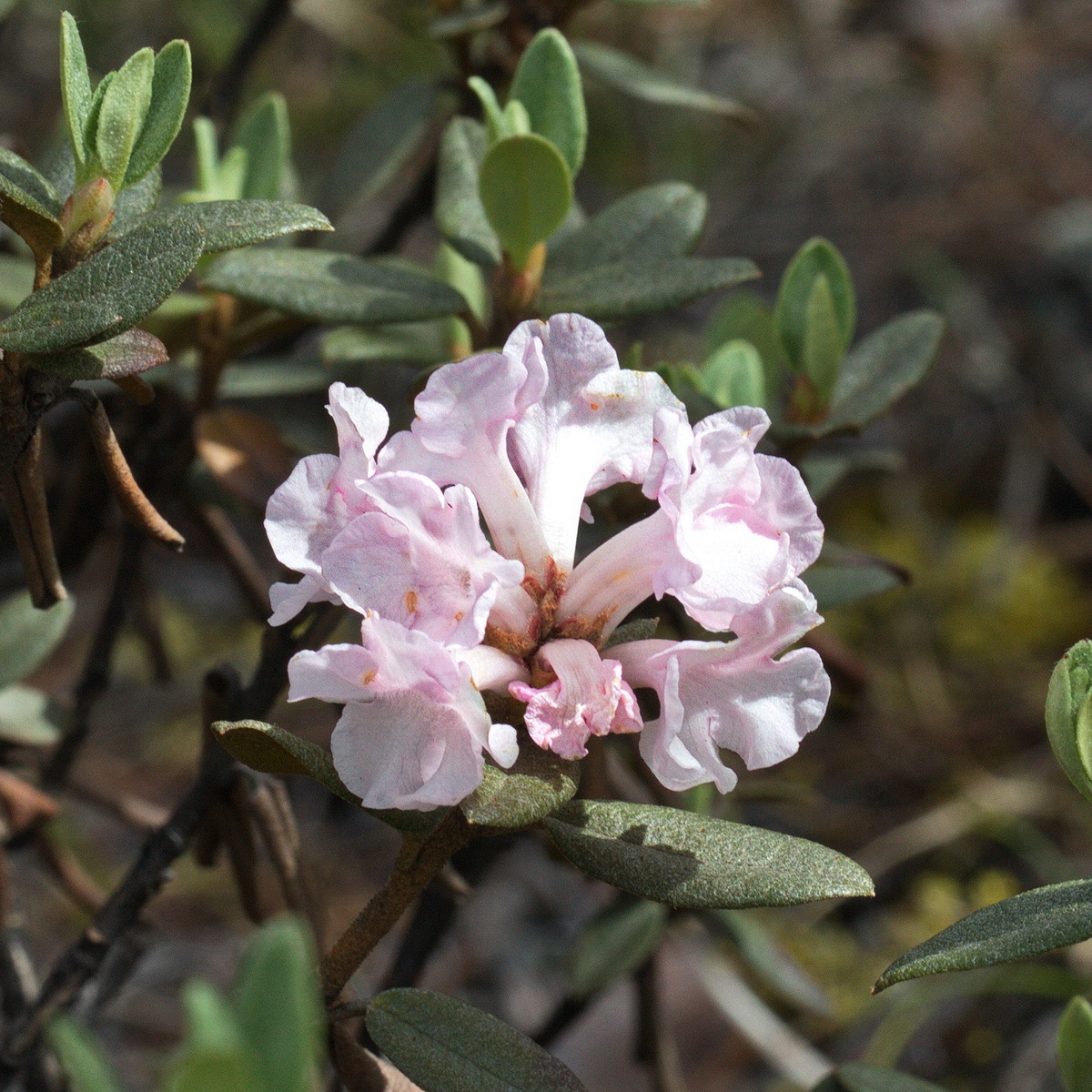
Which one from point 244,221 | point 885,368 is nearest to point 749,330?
point 885,368

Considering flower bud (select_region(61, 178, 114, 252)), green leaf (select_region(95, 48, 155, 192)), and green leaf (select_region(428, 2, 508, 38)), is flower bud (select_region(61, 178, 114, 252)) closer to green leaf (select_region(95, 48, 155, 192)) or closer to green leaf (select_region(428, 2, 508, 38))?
green leaf (select_region(95, 48, 155, 192))

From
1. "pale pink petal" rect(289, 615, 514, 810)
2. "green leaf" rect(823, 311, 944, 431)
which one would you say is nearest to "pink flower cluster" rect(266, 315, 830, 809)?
"pale pink petal" rect(289, 615, 514, 810)

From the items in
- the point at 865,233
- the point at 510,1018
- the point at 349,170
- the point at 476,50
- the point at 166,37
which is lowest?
the point at 510,1018

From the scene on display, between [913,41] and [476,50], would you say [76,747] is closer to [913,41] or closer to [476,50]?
[476,50]

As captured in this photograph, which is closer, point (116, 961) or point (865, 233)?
point (116, 961)

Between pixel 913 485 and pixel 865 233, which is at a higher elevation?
pixel 865 233

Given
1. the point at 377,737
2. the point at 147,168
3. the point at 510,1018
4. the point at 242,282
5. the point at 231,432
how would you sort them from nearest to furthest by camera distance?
the point at 377,737 → the point at 147,168 → the point at 242,282 → the point at 231,432 → the point at 510,1018

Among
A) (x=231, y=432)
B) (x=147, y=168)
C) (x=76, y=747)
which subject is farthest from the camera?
(x=76, y=747)

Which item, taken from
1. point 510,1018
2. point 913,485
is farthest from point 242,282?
point 913,485
